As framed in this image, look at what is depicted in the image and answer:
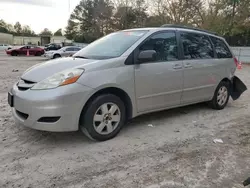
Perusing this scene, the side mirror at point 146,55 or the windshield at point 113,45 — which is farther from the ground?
the windshield at point 113,45

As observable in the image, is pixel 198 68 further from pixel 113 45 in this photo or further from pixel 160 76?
pixel 113 45

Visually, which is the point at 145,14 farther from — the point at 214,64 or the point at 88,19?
the point at 214,64

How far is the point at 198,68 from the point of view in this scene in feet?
14.8

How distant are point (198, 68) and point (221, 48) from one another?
3.82ft

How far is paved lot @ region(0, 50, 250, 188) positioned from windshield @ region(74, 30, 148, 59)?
125cm

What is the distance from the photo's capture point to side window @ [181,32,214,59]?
14.4 ft

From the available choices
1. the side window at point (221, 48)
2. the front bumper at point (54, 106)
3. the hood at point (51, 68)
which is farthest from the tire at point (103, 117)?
the side window at point (221, 48)

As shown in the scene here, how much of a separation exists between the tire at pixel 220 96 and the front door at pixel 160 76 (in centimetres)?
126

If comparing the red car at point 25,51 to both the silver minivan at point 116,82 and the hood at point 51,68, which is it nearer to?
the silver minivan at point 116,82

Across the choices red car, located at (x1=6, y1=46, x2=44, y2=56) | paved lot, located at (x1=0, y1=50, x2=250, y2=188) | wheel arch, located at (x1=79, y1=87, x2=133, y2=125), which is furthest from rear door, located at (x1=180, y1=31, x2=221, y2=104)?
red car, located at (x1=6, y1=46, x2=44, y2=56)

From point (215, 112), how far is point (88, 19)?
4950 cm

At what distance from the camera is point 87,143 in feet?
11.0

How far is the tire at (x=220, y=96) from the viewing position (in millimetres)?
5113

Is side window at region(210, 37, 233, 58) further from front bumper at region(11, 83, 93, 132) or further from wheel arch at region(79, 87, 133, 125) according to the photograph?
front bumper at region(11, 83, 93, 132)
